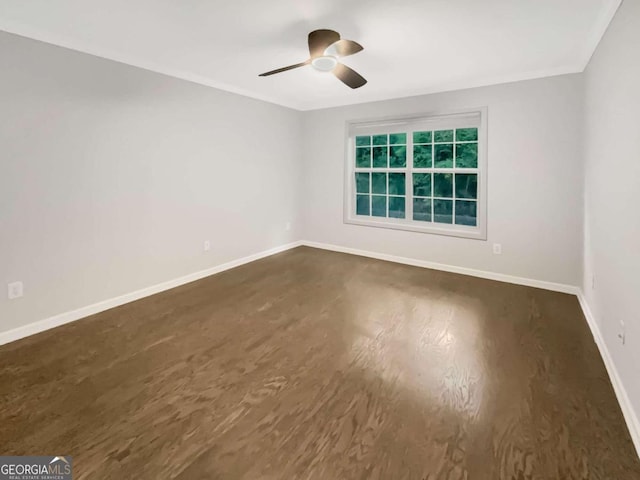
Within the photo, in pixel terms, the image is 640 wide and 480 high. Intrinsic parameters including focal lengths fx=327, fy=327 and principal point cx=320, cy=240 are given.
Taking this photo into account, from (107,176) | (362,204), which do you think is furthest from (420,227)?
(107,176)

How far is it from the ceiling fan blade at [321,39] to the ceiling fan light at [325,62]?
68 mm

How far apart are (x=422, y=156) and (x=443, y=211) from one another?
83cm

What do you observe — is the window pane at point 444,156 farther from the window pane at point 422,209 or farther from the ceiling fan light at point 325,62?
the ceiling fan light at point 325,62

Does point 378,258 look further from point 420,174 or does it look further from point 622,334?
point 622,334

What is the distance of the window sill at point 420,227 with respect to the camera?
4.17 metres

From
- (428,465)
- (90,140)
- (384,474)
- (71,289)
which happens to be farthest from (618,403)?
A: (90,140)

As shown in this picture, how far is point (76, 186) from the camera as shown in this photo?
2.88m

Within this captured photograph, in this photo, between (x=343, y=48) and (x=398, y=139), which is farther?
(x=398, y=139)

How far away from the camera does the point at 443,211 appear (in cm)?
454

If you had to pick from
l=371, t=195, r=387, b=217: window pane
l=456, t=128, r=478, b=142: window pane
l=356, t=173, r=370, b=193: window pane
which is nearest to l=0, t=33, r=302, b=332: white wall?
l=356, t=173, r=370, b=193: window pane

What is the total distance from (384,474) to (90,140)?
133 inches

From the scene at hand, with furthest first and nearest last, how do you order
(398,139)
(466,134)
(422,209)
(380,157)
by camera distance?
(380,157)
(398,139)
(422,209)
(466,134)

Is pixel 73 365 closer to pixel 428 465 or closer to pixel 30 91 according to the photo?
pixel 30 91

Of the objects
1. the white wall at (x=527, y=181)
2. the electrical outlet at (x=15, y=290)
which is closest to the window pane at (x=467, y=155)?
the white wall at (x=527, y=181)
